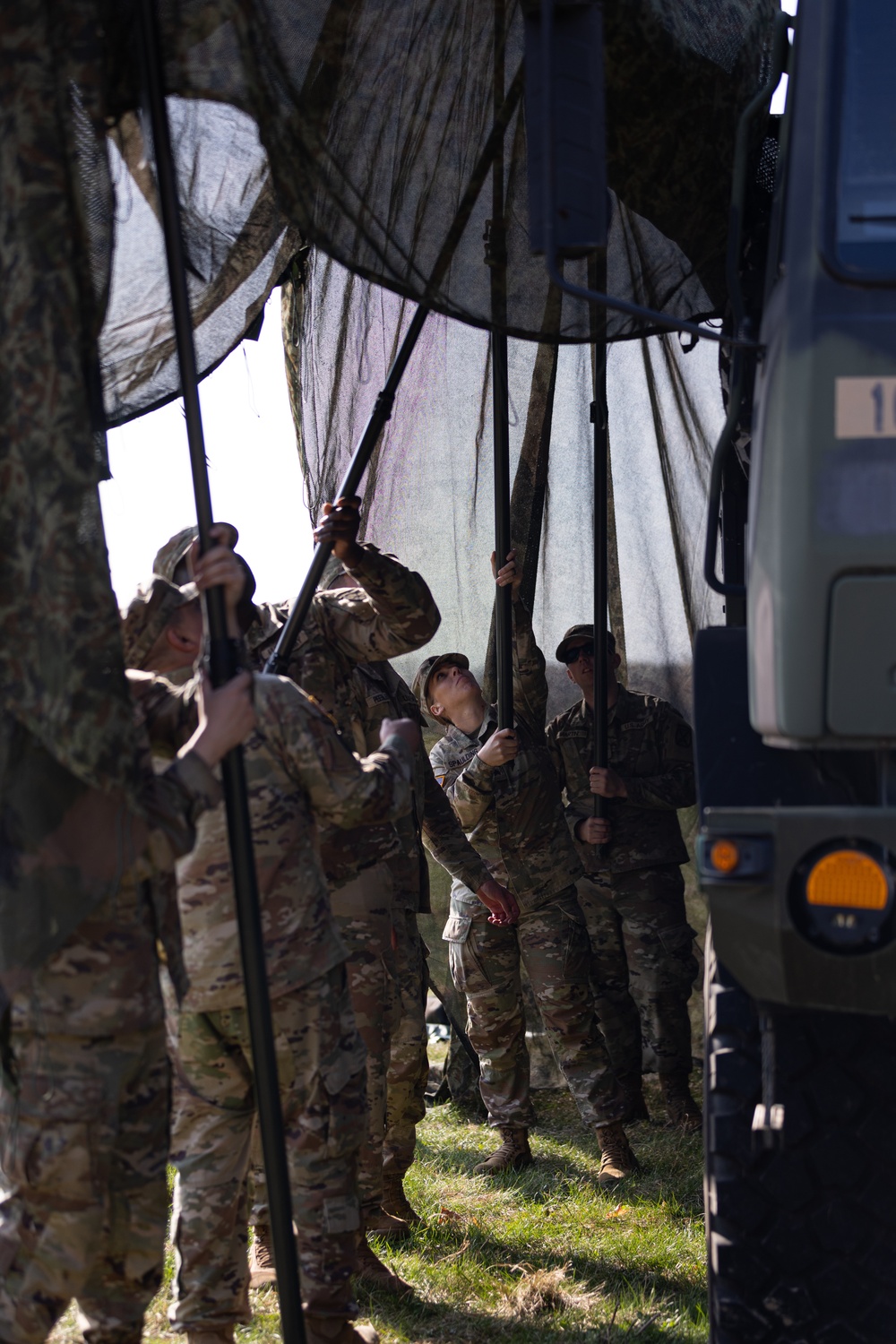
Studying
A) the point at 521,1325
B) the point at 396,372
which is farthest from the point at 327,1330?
the point at 396,372

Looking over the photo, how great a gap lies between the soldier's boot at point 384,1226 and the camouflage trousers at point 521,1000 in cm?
117

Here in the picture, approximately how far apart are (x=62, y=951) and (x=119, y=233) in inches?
63.6

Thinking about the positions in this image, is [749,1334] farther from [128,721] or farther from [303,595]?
[303,595]

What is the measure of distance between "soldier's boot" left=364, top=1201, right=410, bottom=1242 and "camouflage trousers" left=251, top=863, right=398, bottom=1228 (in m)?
0.03

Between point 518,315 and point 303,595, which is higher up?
point 518,315

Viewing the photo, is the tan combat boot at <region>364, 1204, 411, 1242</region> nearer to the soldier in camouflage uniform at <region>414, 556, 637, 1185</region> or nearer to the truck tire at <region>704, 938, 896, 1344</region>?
the soldier in camouflage uniform at <region>414, 556, 637, 1185</region>

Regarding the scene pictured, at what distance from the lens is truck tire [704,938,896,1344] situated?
9.08ft

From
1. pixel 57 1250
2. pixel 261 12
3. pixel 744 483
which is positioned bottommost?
pixel 57 1250

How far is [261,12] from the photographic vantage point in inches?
127

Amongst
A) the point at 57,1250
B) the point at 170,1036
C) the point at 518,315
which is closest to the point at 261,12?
the point at 518,315

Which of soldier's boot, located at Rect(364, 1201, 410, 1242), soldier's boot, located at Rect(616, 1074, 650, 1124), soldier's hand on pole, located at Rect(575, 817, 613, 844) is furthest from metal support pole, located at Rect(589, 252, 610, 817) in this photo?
soldier's boot, located at Rect(364, 1201, 410, 1242)

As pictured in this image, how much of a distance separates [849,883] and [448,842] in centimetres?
328

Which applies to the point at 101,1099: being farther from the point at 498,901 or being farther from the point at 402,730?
the point at 498,901

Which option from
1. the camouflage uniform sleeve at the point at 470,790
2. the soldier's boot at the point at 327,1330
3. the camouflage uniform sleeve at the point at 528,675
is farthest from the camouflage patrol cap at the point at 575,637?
the soldier's boot at the point at 327,1330
